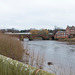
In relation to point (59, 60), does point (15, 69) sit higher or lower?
higher

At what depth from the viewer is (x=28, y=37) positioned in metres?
55.3

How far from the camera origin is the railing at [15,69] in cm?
122

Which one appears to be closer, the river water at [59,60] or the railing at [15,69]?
the railing at [15,69]

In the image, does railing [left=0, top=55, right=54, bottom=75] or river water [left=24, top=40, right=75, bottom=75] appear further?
river water [left=24, top=40, right=75, bottom=75]

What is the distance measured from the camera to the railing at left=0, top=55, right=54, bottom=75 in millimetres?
1220

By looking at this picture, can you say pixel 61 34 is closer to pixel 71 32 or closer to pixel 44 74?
pixel 71 32

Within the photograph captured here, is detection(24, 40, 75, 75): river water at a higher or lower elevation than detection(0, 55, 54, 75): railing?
lower

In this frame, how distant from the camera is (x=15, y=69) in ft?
4.61

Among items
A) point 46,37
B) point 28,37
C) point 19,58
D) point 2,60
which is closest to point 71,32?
point 46,37

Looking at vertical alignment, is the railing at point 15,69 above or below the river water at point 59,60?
above

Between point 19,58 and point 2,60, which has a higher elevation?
point 2,60

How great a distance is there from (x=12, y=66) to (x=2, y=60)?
25cm

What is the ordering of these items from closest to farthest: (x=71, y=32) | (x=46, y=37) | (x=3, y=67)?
(x=3, y=67) → (x=46, y=37) → (x=71, y=32)

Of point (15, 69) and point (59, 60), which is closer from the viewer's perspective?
point (15, 69)
